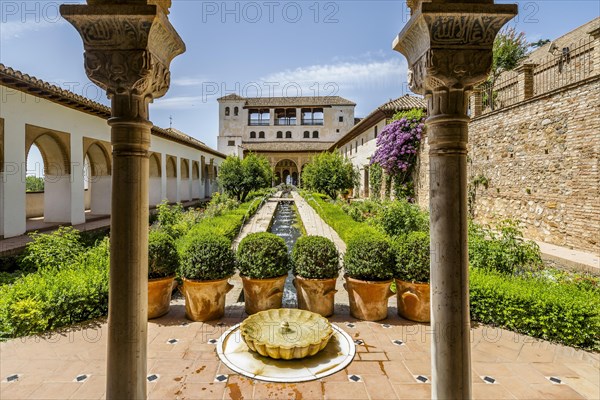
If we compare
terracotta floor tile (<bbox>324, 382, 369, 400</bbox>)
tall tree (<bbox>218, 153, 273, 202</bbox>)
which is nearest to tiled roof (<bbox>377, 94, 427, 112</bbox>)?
tall tree (<bbox>218, 153, 273, 202</bbox>)

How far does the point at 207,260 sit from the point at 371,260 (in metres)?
2.16

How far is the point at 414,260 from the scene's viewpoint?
414 cm

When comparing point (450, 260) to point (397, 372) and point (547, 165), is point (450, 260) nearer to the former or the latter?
point (397, 372)

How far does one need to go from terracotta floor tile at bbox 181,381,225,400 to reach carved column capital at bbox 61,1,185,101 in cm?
246

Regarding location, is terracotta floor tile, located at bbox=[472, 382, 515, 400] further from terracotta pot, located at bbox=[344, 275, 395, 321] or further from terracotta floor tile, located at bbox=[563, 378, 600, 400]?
terracotta pot, located at bbox=[344, 275, 395, 321]

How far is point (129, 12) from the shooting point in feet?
6.62

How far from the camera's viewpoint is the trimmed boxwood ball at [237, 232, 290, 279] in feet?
14.0

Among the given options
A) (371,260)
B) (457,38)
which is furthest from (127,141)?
(371,260)

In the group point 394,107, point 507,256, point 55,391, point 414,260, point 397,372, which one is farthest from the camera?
point 394,107

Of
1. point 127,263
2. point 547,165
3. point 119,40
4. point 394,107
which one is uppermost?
point 394,107

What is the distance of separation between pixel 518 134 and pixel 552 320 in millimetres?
8943

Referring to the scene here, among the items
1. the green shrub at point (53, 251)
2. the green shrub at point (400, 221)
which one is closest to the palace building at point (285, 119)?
the green shrub at point (400, 221)

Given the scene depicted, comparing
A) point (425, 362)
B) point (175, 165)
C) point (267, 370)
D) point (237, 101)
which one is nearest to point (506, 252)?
point (425, 362)

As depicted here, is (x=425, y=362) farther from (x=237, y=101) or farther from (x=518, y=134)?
(x=237, y=101)
